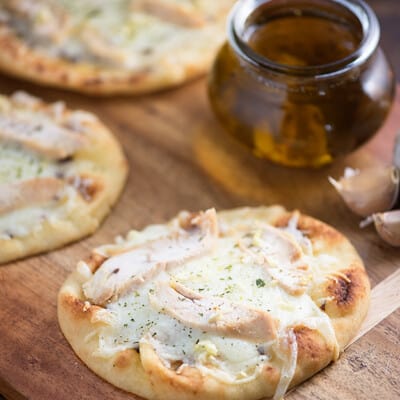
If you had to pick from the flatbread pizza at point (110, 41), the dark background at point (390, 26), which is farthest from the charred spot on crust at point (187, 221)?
the dark background at point (390, 26)

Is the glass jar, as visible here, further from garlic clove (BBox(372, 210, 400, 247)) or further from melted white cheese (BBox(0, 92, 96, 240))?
melted white cheese (BBox(0, 92, 96, 240))

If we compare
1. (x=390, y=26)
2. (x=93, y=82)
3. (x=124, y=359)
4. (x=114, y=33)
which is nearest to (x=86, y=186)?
(x=93, y=82)

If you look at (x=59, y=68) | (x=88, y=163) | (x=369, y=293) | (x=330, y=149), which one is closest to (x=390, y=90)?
(x=330, y=149)

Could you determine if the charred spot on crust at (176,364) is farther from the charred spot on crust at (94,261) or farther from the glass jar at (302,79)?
the glass jar at (302,79)

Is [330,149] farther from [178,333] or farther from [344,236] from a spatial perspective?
[178,333]

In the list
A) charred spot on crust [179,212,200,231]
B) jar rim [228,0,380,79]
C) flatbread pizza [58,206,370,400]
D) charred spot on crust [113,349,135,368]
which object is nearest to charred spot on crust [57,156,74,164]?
flatbread pizza [58,206,370,400]

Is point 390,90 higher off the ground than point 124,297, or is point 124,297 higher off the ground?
point 390,90

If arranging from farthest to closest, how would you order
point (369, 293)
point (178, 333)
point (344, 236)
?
point (344, 236)
point (369, 293)
point (178, 333)
